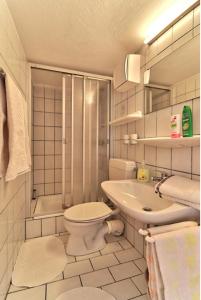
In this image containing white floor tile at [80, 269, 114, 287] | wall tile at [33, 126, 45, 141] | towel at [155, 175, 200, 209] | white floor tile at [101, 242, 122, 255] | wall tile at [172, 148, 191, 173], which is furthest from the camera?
wall tile at [33, 126, 45, 141]

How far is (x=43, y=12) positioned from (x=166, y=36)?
0.97 metres

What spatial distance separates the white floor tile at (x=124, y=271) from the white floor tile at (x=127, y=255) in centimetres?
7

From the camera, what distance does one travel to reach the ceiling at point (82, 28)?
3.81 ft

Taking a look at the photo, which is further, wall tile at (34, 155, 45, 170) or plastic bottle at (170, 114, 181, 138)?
wall tile at (34, 155, 45, 170)

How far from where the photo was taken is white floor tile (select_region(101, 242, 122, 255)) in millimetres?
1624

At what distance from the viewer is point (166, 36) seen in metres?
1.32

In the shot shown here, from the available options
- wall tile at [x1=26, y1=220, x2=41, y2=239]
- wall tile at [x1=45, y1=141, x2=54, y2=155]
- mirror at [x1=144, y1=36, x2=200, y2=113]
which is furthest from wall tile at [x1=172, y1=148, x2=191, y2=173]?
wall tile at [x1=45, y1=141, x2=54, y2=155]

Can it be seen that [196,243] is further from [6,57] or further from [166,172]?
[6,57]

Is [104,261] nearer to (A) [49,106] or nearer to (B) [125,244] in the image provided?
(B) [125,244]

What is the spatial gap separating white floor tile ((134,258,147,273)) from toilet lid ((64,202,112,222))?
0.48m

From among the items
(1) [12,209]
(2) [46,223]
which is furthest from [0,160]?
(2) [46,223]

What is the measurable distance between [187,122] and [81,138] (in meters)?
1.24

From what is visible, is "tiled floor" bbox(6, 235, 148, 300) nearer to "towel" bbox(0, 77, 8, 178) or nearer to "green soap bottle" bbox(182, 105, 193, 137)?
"towel" bbox(0, 77, 8, 178)

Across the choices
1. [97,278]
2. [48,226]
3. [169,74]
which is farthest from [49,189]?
[169,74]
